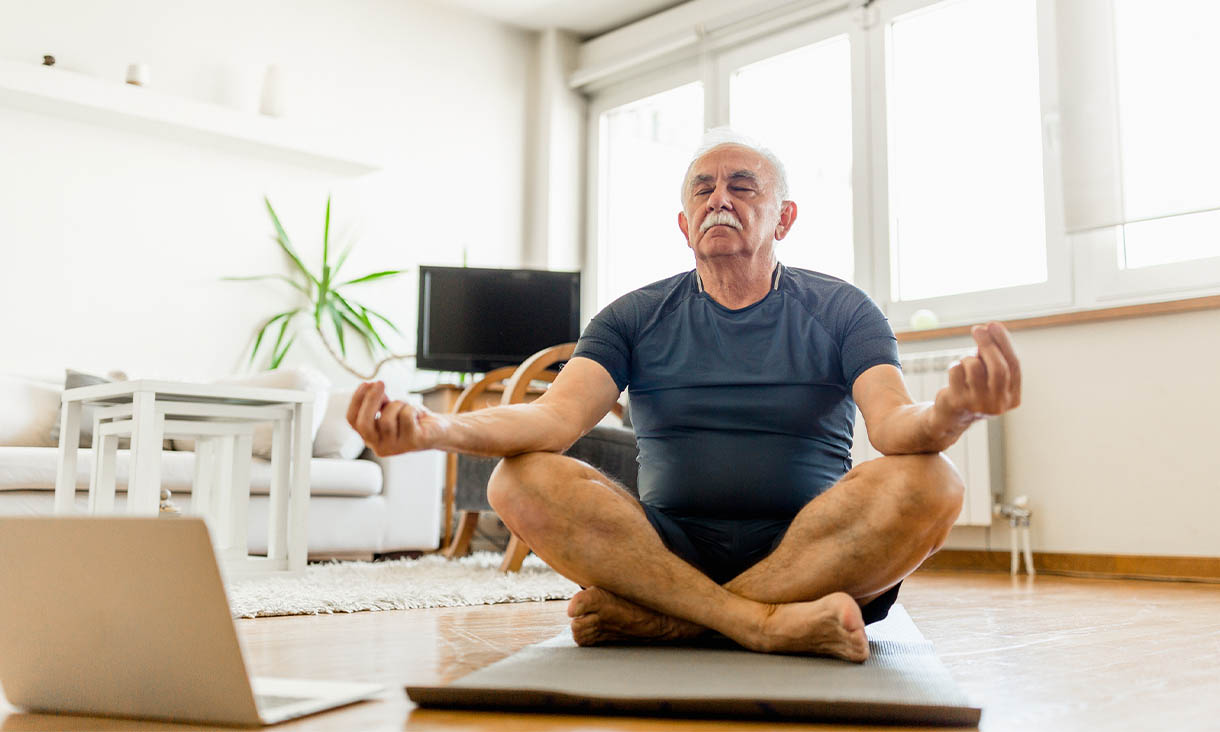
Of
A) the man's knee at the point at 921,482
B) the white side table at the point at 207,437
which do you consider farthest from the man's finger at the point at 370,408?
the white side table at the point at 207,437

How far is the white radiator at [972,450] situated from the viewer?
12.5 ft

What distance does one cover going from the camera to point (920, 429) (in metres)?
1.35

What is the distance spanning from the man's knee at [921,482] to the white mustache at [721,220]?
0.52m

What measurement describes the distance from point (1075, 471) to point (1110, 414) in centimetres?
24

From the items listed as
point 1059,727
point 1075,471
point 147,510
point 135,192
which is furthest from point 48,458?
point 1075,471

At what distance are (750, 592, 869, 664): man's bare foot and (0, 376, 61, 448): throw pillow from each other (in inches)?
119

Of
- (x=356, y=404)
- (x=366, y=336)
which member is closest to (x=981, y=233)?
(x=366, y=336)

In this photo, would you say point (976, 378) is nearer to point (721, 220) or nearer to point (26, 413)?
point (721, 220)

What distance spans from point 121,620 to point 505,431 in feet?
1.96

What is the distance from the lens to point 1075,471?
3.70 meters

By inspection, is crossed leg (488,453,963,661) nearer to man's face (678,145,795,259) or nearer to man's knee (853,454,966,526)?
man's knee (853,454,966,526)

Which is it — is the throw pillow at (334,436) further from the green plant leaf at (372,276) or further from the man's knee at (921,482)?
the man's knee at (921,482)

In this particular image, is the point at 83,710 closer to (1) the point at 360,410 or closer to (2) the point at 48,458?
(1) the point at 360,410

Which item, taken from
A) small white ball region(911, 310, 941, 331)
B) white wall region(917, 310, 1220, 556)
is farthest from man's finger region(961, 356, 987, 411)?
small white ball region(911, 310, 941, 331)
